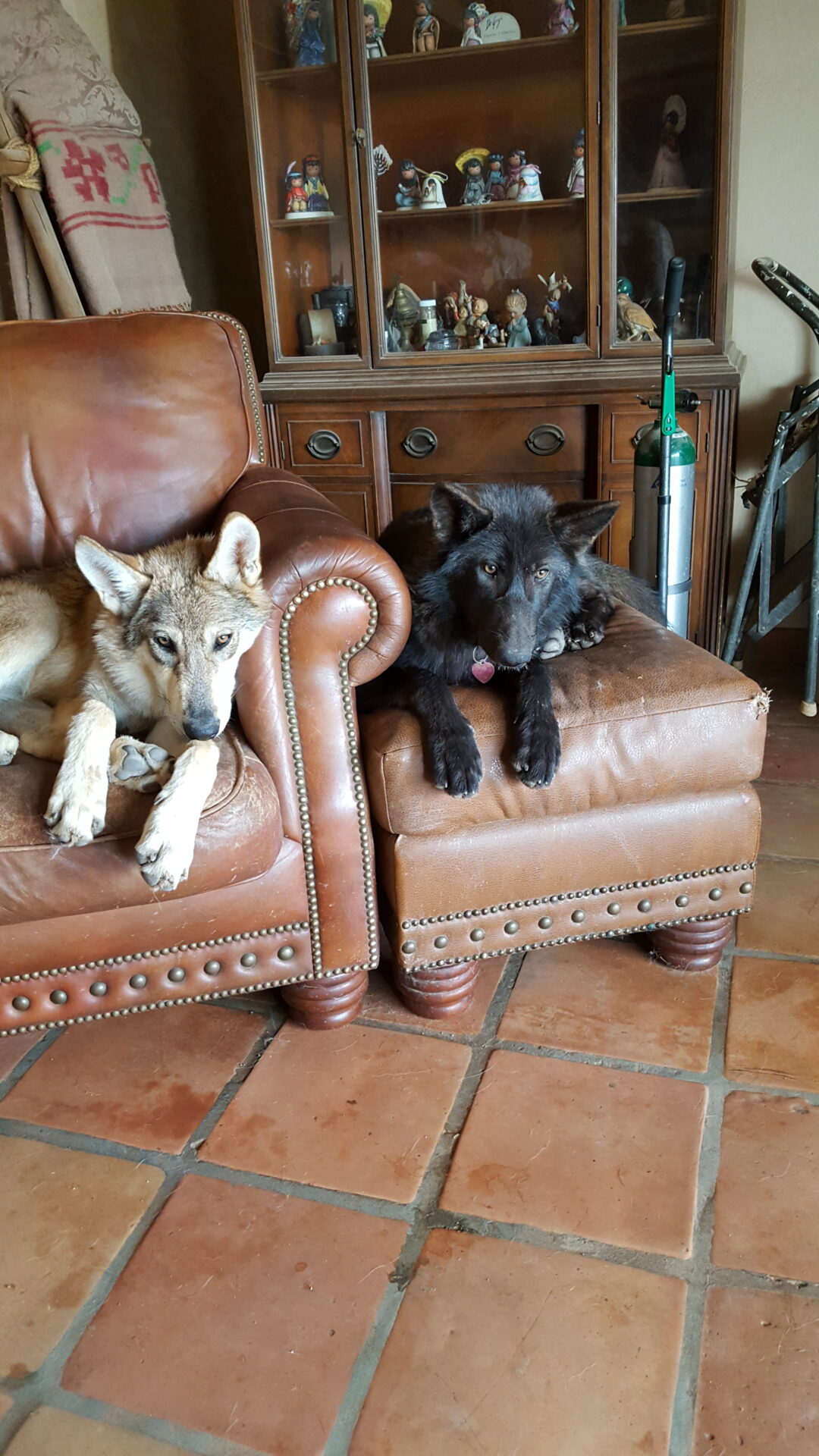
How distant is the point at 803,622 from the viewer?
372cm

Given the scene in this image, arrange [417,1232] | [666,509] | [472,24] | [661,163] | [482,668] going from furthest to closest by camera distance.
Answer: [472,24], [661,163], [666,509], [482,668], [417,1232]

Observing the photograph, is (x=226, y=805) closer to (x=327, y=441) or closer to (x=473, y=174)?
(x=327, y=441)

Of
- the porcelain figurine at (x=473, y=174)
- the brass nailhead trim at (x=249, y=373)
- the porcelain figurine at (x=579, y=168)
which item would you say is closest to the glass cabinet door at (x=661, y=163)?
the porcelain figurine at (x=579, y=168)

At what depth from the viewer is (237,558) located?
1799mm

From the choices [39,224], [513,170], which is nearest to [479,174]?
[513,170]

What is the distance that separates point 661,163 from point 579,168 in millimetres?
265

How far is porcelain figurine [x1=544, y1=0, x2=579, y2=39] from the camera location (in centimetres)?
318

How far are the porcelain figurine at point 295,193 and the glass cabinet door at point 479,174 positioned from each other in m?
0.27

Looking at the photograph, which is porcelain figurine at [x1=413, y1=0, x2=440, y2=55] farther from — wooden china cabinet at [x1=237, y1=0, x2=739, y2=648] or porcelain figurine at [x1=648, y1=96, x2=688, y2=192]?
porcelain figurine at [x1=648, y1=96, x2=688, y2=192]

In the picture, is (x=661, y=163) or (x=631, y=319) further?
(x=631, y=319)

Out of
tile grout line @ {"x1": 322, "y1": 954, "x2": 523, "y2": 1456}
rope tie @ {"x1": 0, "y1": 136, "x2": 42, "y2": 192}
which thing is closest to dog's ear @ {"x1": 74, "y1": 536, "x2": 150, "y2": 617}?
tile grout line @ {"x1": 322, "y1": 954, "x2": 523, "y2": 1456}

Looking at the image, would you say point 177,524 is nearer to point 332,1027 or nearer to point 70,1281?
point 332,1027

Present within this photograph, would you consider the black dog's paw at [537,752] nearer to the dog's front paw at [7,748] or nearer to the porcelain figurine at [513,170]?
the dog's front paw at [7,748]

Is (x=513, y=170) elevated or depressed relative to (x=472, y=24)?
depressed
